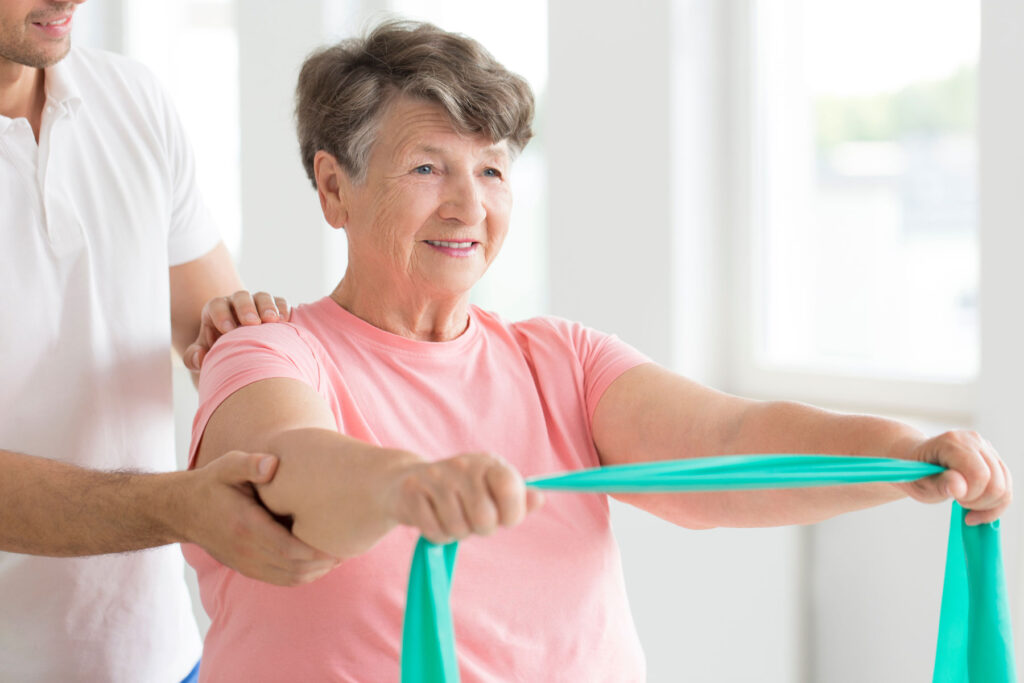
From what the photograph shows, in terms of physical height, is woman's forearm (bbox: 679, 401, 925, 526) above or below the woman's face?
below

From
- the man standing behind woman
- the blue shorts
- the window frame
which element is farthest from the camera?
the window frame

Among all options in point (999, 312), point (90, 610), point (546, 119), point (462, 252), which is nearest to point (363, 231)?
point (462, 252)

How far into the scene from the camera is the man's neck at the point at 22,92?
163 cm

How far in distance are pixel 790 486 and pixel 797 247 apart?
2.18m

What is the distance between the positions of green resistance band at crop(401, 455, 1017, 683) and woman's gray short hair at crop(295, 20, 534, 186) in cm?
61

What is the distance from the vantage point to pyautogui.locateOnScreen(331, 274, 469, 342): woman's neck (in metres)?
1.61

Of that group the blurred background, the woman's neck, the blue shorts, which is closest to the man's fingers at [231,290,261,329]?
the woman's neck

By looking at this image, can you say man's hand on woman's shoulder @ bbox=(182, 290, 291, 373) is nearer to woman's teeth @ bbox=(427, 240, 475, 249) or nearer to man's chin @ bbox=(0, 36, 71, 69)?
woman's teeth @ bbox=(427, 240, 475, 249)

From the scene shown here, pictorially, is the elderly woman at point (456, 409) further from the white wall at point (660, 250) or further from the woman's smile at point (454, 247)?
the white wall at point (660, 250)

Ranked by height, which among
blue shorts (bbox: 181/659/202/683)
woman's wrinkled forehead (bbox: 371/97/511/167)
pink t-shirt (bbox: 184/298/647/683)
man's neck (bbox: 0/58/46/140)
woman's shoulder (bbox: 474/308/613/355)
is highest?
man's neck (bbox: 0/58/46/140)

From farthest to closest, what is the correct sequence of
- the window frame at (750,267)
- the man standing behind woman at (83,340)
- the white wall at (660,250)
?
the window frame at (750,267)
the white wall at (660,250)
the man standing behind woman at (83,340)

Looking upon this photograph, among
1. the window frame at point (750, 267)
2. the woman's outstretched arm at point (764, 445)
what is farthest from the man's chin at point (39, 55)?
the window frame at point (750, 267)

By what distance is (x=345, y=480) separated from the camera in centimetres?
108

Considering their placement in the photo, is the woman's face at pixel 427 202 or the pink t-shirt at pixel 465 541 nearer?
the pink t-shirt at pixel 465 541
